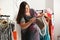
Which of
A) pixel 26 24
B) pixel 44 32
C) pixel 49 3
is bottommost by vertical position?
pixel 44 32

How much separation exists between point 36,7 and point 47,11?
0.91 ft

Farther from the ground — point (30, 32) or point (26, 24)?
point (26, 24)

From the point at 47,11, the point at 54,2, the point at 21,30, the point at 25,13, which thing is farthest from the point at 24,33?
the point at 54,2

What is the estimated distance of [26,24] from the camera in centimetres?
213

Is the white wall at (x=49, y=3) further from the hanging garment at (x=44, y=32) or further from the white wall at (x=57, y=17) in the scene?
the hanging garment at (x=44, y=32)

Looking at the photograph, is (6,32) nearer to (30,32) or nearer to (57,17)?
(30,32)

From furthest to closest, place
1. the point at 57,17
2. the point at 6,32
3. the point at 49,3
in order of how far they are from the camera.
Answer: the point at 57,17
the point at 49,3
the point at 6,32

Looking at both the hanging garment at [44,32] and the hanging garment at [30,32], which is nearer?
the hanging garment at [30,32]

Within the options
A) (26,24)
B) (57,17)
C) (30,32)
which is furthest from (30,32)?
(57,17)

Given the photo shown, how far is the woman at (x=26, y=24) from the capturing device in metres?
2.12

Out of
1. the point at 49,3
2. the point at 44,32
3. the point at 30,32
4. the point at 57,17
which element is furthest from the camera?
the point at 57,17

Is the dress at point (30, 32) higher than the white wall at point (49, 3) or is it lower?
lower

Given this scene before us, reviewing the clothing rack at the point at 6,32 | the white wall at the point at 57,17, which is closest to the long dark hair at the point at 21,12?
the clothing rack at the point at 6,32

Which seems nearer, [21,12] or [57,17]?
[21,12]
